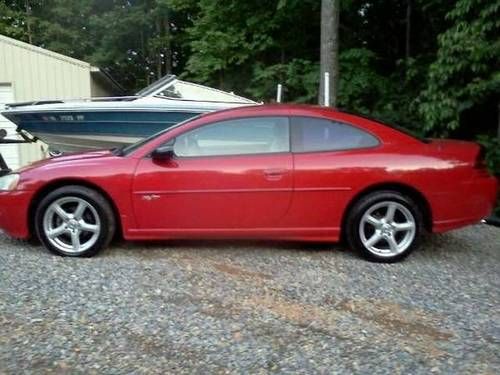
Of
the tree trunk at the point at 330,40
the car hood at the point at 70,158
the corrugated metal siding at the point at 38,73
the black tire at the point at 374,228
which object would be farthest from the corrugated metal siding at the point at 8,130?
the black tire at the point at 374,228

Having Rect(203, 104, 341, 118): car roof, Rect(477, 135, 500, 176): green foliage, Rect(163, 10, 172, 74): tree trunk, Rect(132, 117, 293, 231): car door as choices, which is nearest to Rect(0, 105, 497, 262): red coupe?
Rect(132, 117, 293, 231): car door

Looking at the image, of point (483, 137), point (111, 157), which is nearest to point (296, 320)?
point (111, 157)

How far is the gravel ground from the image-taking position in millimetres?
3256

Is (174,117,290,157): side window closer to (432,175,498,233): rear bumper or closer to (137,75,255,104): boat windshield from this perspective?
(432,175,498,233): rear bumper

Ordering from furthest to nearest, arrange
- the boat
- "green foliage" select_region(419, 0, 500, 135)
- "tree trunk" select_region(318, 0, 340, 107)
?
"tree trunk" select_region(318, 0, 340, 107) < the boat < "green foliage" select_region(419, 0, 500, 135)

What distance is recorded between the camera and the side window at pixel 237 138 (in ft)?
17.4

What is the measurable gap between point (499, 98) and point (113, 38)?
18.1 m

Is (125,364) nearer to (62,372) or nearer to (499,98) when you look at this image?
(62,372)

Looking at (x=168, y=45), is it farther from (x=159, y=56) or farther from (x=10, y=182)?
(x=10, y=182)

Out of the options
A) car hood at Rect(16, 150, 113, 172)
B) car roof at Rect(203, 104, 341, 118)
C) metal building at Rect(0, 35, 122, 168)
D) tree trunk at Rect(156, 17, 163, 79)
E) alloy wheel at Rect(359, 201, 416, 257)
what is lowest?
alloy wheel at Rect(359, 201, 416, 257)

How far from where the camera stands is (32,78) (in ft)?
43.8

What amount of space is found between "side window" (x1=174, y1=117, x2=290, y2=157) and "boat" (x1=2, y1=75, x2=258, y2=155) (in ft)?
10.5

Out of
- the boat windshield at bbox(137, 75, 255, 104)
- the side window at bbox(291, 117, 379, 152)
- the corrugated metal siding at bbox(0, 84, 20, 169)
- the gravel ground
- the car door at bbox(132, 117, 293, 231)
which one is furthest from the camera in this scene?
the corrugated metal siding at bbox(0, 84, 20, 169)

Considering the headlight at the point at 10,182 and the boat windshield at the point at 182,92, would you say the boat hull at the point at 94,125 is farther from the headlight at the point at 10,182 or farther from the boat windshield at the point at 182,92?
the headlight at the point at 10,182
